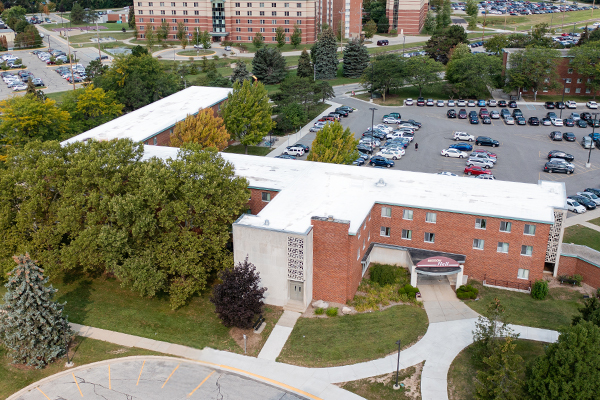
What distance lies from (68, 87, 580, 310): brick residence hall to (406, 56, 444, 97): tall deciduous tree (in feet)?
193

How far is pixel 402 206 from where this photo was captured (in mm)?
48094

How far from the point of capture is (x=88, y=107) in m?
83.4

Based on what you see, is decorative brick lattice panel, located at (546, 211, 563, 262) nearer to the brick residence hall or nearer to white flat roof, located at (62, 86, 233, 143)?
the brick residence hall

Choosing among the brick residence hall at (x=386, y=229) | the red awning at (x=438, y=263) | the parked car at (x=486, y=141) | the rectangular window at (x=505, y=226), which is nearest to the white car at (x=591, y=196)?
the brick residence hall at (x=386, y=229)

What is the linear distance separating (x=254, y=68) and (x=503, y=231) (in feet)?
273

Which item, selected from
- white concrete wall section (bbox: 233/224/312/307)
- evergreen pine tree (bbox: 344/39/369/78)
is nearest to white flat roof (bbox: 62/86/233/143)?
white concrete wall section (bbox: 233/224/312/307)

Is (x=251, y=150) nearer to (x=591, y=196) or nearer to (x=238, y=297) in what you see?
(x=591, y=196)

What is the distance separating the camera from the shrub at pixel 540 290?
45156 millimetres

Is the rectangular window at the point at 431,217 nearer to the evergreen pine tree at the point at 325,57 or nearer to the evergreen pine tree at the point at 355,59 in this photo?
the evergreen pine tree at the point at 325,57

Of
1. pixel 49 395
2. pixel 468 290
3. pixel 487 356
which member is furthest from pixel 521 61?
pixel 49 395

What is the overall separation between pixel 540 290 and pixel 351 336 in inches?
627

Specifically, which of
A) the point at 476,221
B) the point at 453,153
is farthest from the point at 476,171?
the point at 476,221

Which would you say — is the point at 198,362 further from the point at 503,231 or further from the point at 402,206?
the point at 503,231

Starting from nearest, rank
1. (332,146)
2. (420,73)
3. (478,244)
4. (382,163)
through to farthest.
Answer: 1. (478,244)
2. (332,146)
3. (382,163)
4. (420,73)
